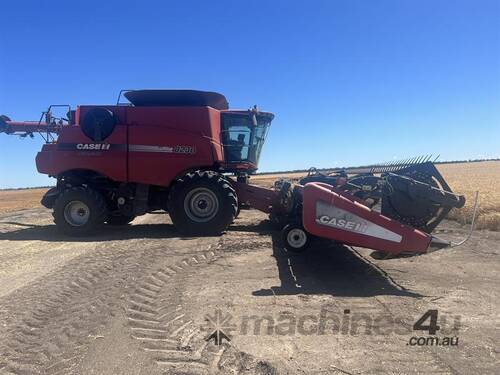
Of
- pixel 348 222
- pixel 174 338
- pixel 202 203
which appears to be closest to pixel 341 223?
pixel 348 222

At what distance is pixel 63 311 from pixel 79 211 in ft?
20.6

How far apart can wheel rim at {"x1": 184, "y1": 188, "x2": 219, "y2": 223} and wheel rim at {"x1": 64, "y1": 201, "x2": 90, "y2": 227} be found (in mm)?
2459

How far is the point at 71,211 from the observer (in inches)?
423

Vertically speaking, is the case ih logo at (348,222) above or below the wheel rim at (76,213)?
above

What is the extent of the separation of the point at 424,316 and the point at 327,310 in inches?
39.2

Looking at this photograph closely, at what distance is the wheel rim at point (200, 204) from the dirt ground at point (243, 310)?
2.04m

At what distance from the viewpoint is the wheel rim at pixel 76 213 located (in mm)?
10648

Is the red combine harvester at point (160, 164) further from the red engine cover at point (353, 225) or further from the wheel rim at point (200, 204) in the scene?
the red engine cover at point (353, 225)

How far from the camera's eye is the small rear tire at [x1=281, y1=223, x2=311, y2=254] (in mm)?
7414

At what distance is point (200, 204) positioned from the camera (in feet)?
34.4

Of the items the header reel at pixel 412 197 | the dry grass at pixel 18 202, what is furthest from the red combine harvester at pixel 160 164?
the dry grass at pixel 18 202

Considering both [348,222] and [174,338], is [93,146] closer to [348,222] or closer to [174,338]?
[348,222]

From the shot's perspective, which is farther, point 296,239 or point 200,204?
point 200,204

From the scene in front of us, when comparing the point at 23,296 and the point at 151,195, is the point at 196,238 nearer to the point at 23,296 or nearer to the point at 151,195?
the point at 151,195
